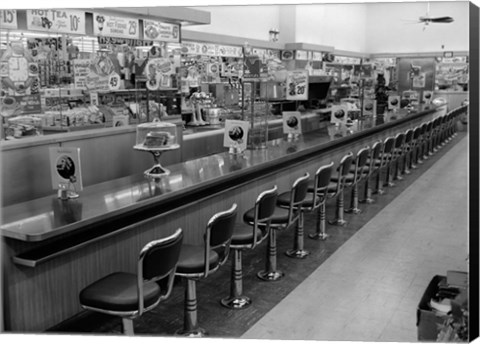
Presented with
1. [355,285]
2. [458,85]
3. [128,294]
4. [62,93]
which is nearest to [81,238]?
[128,294]

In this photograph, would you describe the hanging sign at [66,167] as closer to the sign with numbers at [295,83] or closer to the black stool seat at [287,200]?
the black stool seat at [287,200]

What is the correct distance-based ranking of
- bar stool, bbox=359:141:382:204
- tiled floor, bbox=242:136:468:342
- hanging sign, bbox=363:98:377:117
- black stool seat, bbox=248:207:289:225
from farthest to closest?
hanging sign, bbox=363:98:377:117, bar stool, bbox=359:141:382:204, black stool seat, bbox=248:207:289:225, tiled floor, bbox=242:136:468:342

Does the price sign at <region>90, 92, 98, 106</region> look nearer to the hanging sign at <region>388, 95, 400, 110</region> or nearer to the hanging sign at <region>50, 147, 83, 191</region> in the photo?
the hanging sign at <region>50, 147, 83, 191</region>

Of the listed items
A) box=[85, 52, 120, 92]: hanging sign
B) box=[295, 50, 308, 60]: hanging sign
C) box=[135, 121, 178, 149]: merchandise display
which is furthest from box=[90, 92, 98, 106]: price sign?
box=[295, 50, 308, 60]: hanging sign

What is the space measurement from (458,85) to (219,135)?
1340 centimetres

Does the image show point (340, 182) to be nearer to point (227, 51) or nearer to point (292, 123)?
point (292, 123)

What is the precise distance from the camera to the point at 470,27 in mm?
2734

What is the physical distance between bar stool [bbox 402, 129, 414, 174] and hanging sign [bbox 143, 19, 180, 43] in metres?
3.83

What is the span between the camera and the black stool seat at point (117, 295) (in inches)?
107

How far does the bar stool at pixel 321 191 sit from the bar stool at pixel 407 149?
3287 millimetres

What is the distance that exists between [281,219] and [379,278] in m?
0.98

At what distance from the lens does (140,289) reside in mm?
2689

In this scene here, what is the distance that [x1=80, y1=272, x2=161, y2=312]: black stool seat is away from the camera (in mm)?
2721

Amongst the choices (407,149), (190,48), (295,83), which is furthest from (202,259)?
(190,48)
